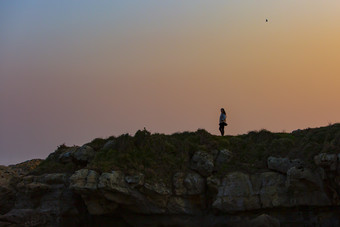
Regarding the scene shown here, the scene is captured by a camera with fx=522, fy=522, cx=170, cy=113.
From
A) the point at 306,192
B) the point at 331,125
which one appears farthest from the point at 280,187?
the point at 331,125

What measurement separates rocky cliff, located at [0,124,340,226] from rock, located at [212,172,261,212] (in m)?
0.07

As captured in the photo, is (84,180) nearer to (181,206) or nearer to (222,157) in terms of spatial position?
(181,206)

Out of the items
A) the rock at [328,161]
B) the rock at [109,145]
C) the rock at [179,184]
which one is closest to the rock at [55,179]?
the rock at [109,145]

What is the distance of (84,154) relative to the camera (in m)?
41.8

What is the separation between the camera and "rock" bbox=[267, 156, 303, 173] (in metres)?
37.0

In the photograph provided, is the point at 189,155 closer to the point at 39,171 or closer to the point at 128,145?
the point at 128,145

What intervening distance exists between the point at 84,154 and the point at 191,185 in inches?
371

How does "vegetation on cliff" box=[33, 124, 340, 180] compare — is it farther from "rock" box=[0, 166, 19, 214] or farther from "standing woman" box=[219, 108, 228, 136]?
"rock" box=[0, 166, 19, 214]

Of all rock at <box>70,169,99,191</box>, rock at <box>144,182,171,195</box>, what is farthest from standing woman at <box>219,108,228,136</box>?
rock at <box>70,169,99,191</box>

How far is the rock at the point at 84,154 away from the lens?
137 feet

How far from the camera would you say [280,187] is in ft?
121

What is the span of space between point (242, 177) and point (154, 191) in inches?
257

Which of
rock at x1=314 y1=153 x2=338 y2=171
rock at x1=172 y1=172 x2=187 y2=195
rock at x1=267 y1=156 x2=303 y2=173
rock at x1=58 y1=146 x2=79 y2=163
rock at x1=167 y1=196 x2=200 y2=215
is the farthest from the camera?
rock at x1=58 y1=146 x2=79 y2=163

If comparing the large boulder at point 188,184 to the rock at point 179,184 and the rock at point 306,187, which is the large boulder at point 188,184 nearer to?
the rock at point 179,184
